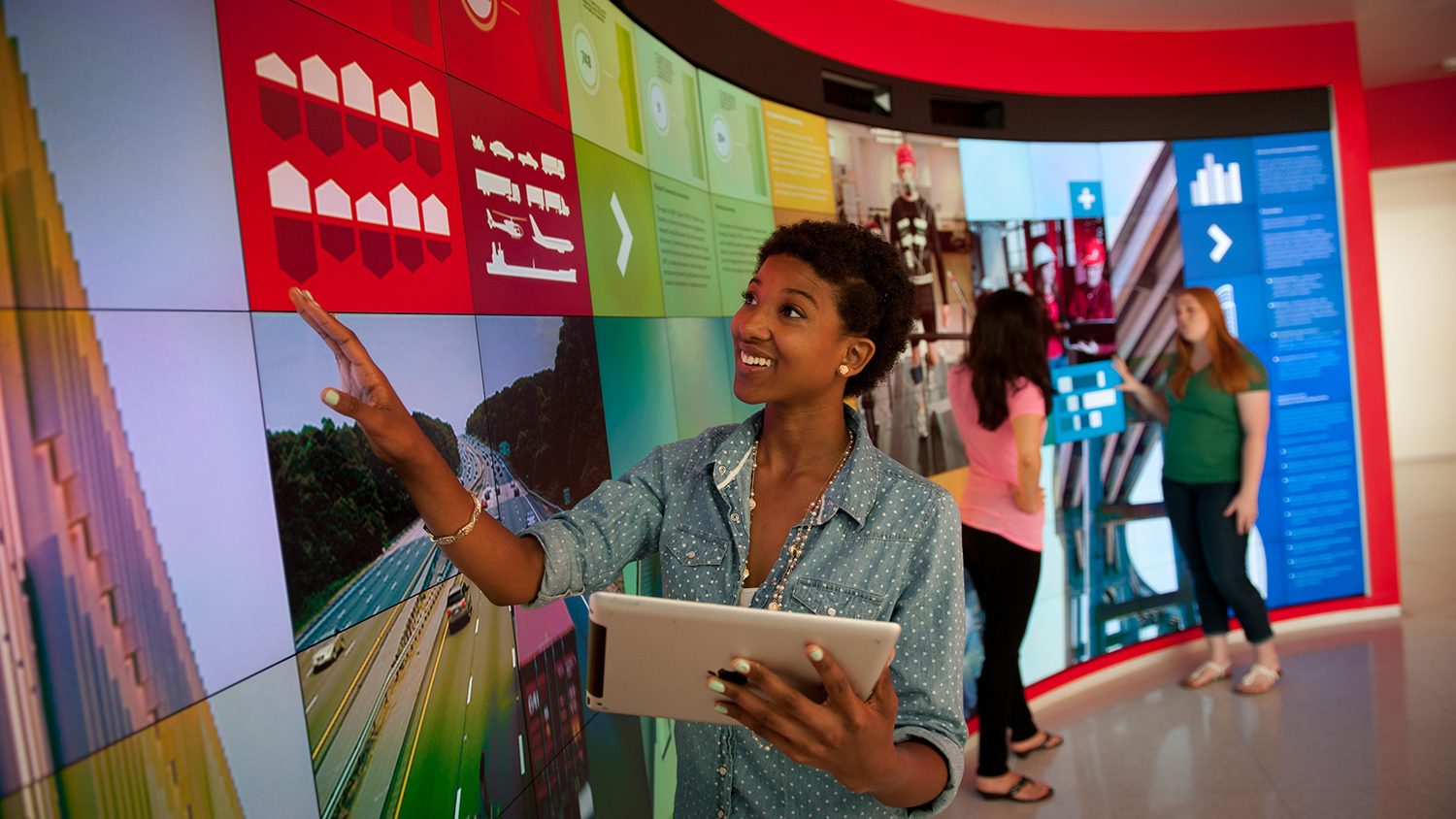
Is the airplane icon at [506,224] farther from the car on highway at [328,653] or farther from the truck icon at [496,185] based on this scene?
the car on highway at [328,653]

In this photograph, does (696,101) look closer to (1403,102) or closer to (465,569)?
(465,569)

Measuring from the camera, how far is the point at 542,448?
1963 millimetres

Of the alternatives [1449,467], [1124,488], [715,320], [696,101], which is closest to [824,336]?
[715,320]

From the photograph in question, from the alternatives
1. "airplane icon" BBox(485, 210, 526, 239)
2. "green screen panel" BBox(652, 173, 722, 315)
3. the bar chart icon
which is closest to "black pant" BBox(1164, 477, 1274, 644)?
the bar chart icon

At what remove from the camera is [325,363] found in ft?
4.46

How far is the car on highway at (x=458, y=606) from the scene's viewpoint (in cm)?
162

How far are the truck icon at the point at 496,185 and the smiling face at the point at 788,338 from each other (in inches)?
23.4

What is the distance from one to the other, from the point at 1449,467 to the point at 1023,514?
8.42 metres

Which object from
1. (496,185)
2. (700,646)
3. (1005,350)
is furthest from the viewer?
(1005,350)

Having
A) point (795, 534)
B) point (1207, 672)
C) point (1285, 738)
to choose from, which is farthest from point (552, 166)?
point (1207, 672)

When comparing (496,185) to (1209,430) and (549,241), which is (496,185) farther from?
(1209,430)

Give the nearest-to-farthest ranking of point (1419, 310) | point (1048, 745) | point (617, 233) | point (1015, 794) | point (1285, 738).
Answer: point (617, 233)
point (1015, 794)
point (1285, 738)
point (1048, 745)
point (1419, 310)

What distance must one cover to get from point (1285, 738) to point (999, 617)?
142 cm

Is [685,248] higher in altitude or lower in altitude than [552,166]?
lower
